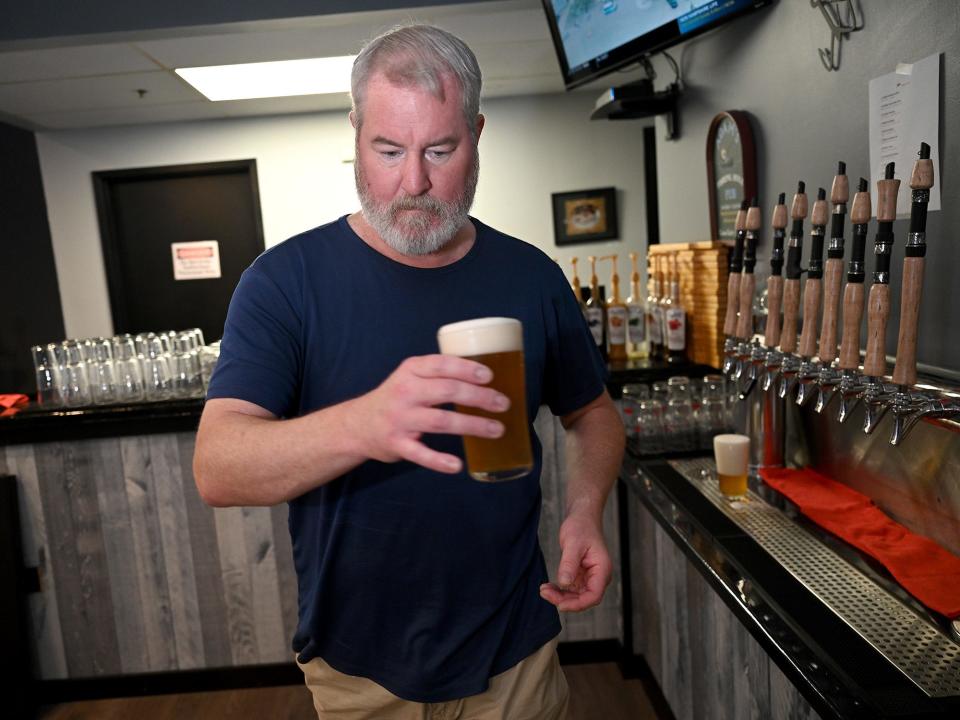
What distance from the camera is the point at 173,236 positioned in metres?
6.12

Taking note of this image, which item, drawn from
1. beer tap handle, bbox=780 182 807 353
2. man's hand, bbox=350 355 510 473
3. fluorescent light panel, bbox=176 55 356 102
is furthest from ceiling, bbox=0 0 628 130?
man's hand, bbox=350 355 510 473

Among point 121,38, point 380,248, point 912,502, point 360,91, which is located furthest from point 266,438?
point 121,38

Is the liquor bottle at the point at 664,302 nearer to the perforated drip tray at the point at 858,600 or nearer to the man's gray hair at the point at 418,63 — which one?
the perforated drip tray at the point at 858,600

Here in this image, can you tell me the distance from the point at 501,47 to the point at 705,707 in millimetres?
3619

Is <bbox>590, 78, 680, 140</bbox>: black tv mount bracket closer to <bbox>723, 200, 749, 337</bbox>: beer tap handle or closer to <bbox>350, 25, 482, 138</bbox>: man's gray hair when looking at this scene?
<bbox>723, 200, 749, 337</bbox>: beer tap handle

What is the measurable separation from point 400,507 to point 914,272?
39.6 inches

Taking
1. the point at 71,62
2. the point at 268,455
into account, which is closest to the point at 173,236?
the point at 71,62

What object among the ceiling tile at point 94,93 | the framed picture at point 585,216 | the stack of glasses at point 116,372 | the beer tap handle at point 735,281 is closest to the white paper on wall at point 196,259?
the ceiling tile at point 94,93

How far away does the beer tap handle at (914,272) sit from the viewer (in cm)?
140

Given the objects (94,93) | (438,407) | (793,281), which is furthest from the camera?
(94,93)

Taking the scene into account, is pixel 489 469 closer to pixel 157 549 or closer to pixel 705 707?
pixel 705 707

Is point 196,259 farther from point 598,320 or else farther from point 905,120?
point 905,120

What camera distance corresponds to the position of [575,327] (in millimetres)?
1424

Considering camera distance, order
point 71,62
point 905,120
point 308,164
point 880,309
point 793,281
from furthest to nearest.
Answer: point 308,164 → point 71,62 → point 793,281 → point 905,120 → point 880,309
